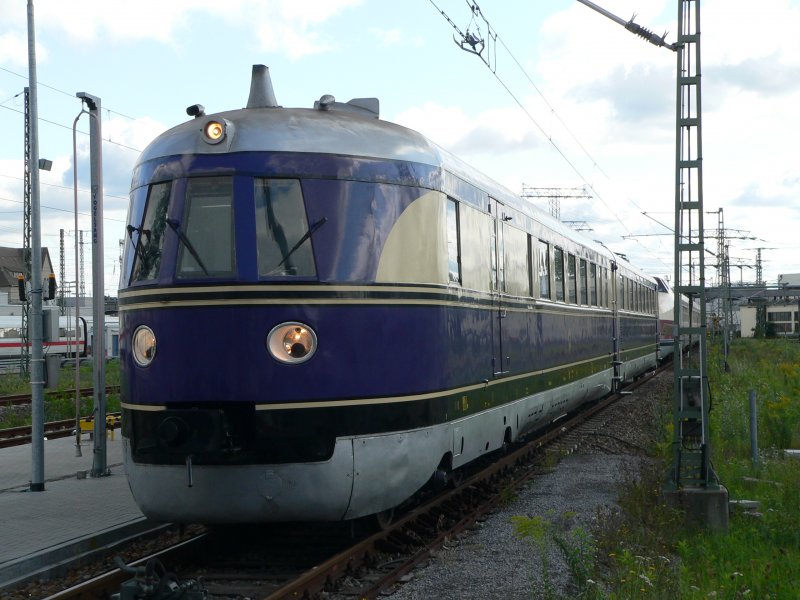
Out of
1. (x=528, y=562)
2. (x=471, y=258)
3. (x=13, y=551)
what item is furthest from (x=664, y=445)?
(x=13, y=551)

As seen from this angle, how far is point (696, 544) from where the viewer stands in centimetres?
789

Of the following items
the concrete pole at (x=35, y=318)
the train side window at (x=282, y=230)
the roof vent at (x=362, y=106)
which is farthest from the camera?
the concrete pole at (x=35, y=318)

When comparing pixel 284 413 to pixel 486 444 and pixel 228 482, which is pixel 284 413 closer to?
pixel 228 482

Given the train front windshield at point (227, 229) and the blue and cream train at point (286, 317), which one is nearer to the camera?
the blue and cream train at point (286, 317)

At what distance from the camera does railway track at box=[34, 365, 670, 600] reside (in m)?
6.55

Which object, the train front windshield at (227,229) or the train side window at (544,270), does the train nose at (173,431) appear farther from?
the train side window at (544,270)

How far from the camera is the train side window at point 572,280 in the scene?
1521 cm

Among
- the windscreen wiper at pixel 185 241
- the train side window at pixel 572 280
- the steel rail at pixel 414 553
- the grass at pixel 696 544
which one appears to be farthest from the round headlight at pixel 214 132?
the train side window at pixel 572 280

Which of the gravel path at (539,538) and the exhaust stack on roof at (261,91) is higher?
the exhaust stack on roof at (261,91)

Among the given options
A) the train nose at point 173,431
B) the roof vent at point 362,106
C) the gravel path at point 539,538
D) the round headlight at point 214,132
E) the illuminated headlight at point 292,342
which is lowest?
the gravel path at point 539,538

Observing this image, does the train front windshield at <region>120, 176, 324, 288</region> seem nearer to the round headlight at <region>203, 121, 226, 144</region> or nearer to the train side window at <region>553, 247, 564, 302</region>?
the round headlight at <region>203, 121, 226, 144</region>

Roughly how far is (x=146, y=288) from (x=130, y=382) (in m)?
0.72

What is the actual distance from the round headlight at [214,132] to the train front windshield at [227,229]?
0.95ft

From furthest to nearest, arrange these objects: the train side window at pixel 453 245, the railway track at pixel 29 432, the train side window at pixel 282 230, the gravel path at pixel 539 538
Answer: the railway track at pixel 29 432, the train side window at pixel 453 245, the train side window at pixel 282 230, the gravel path at pixel 539 538
